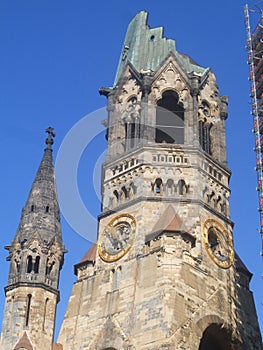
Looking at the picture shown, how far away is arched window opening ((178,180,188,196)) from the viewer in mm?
43781

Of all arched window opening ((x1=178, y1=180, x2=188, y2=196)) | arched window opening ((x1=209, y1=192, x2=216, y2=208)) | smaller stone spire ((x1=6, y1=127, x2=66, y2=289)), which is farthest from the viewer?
arched window opening ((x1=209, y1=192, x2=216, y2=208))

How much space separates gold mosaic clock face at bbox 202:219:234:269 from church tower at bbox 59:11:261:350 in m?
0.06

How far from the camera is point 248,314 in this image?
42688mm

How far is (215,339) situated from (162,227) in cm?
617

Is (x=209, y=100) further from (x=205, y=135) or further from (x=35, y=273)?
(x=35, y=273)

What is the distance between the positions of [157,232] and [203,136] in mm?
8830

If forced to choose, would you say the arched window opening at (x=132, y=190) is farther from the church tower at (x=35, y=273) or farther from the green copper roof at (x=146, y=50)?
the green copper roof at (x=146, y=50)

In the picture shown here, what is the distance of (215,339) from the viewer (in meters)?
40.9

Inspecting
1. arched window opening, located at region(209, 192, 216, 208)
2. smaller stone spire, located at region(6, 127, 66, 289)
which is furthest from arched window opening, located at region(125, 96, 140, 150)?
smaller stone spire, located at region(6, 127, 66, 289)

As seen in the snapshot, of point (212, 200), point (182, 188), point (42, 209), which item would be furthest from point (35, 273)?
point (212, 200)

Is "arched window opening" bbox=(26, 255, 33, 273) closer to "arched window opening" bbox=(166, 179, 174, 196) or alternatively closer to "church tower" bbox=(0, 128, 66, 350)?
"church tower" bbox=(0, 128, 66, 350)

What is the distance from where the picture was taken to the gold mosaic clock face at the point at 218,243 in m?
42.3

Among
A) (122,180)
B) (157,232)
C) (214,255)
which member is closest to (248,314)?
(214,255)

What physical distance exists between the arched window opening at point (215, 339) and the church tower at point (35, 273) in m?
7.61
